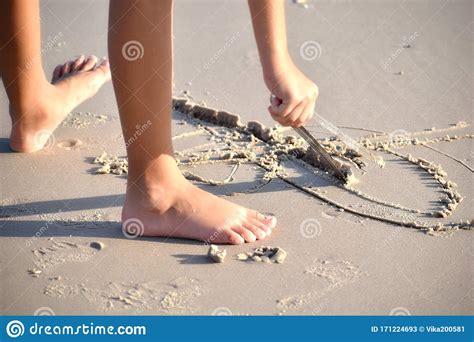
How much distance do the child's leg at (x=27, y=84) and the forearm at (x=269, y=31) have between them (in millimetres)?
807

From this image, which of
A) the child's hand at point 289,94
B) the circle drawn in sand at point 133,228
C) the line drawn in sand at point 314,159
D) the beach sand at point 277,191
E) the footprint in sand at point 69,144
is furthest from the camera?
the footprint in sand at point 69,144

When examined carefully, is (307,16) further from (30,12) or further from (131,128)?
(131,128)

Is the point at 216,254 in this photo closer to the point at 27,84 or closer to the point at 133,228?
the point at 133,228

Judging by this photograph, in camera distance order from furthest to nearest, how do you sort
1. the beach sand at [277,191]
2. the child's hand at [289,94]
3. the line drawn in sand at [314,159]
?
the line drawn in sand at [314,159] → the child's hand at [289,94] → the beach sand at [277,191]

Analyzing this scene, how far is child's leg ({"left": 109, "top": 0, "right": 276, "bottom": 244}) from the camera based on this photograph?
188 centimetres

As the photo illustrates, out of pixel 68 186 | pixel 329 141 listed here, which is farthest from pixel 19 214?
pixel 329 141

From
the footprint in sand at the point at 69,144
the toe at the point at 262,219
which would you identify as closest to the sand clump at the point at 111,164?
the footprint in sand at the point at 69,144

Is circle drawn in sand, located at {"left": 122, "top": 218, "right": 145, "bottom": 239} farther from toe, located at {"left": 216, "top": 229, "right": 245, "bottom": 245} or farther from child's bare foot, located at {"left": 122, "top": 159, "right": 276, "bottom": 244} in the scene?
toe, located at {"left": 216, "top": 229, "right": 245, "bottom": 245}

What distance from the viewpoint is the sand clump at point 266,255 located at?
1953 mm

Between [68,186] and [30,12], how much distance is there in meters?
0.54

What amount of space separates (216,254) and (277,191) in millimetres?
418

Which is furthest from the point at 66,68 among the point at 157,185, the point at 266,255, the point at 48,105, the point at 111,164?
the point at 266,255

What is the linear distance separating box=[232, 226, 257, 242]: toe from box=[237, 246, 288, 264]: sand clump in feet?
0.12

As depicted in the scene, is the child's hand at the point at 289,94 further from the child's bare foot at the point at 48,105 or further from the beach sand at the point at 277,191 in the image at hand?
the child's bare foot at the point at 48,105
